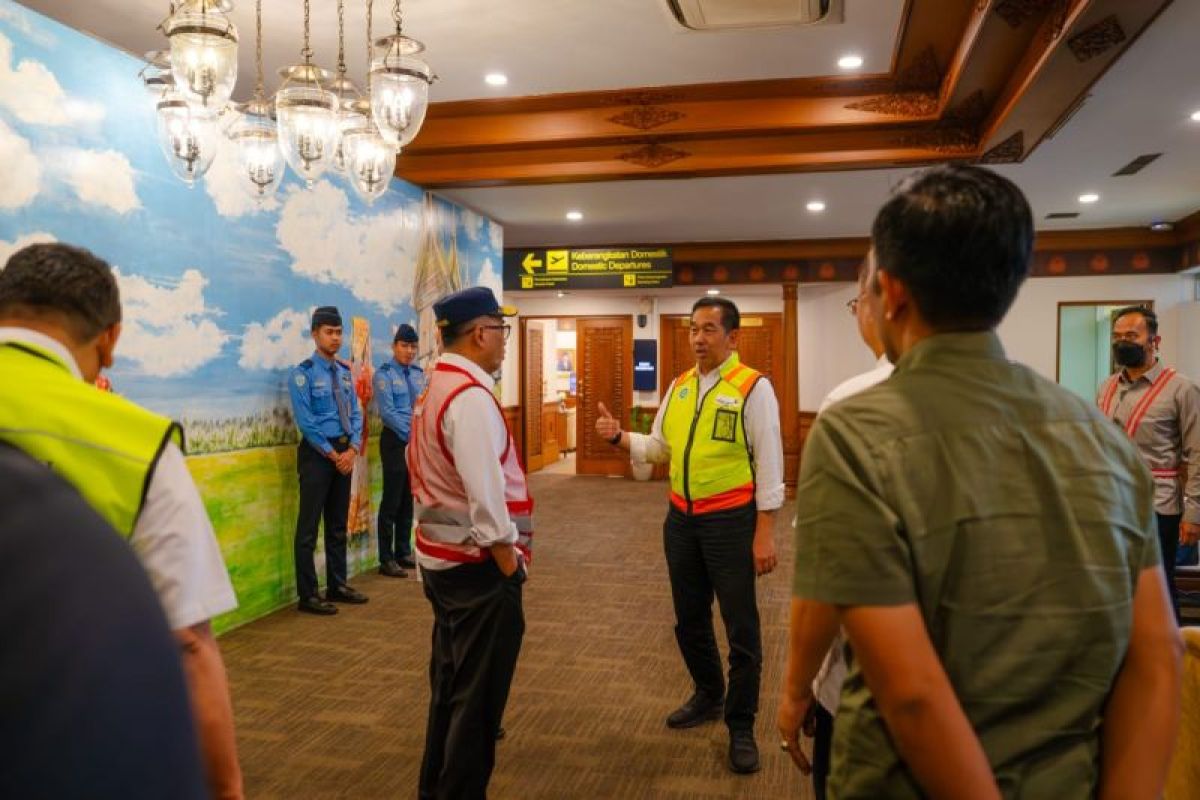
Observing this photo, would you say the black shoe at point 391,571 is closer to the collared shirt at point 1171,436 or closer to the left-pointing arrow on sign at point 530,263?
the left-pointing arrow on sign at point 530,263

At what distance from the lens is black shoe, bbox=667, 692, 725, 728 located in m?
3.27

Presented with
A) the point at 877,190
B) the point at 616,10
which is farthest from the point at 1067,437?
the point at 877,190

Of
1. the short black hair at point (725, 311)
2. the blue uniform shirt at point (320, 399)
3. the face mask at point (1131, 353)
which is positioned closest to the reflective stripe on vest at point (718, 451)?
the short black hair at point (725, 311)

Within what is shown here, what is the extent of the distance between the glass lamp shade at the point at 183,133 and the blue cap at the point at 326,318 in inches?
63.8

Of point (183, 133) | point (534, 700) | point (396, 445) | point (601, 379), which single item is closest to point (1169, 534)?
point (534, 700)

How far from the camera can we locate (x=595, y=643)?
436 centimetres

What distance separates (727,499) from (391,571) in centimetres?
348

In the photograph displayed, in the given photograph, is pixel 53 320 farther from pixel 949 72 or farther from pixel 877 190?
pixel 877 190

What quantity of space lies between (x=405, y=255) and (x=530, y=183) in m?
1.09

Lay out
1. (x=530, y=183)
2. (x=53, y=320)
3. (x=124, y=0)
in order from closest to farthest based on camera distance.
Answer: (x=53, y=320), (x=124, y=0), (x=530, y=183)

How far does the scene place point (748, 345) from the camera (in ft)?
37.6

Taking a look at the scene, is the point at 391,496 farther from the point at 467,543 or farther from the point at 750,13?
the point at 750,13

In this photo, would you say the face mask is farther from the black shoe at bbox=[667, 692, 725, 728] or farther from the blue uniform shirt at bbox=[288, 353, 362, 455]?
the blue uniform shirt at bbox=[288, 353, 362, 455]

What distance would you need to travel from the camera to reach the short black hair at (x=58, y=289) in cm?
128
